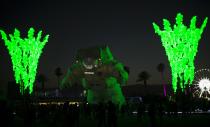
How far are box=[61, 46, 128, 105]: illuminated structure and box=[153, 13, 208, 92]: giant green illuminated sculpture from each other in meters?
13.7

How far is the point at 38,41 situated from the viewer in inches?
1639

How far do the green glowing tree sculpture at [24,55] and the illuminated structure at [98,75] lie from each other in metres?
13.0

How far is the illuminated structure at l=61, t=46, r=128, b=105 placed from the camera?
5147 centimetres

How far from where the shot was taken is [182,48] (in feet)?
126

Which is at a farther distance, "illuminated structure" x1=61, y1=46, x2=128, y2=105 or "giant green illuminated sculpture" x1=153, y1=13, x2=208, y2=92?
"illuminated structure" x1=61, y1=46, x2=128, y2=105

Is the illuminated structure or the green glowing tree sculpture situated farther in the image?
the illuminated structure

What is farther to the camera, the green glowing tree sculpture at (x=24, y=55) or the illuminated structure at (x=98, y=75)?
the illuminated structure at (x=98, y=75)

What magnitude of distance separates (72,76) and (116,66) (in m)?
7.94

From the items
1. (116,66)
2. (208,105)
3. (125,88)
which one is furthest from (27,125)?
(125,88)

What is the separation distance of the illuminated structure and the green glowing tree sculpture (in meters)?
13.0

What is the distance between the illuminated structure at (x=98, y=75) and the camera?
5147cm

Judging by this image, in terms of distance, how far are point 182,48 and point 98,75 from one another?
18371 millimetres

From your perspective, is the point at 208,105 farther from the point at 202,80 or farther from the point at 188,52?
the point at 202,80

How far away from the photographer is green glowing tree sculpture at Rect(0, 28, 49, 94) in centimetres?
4100
